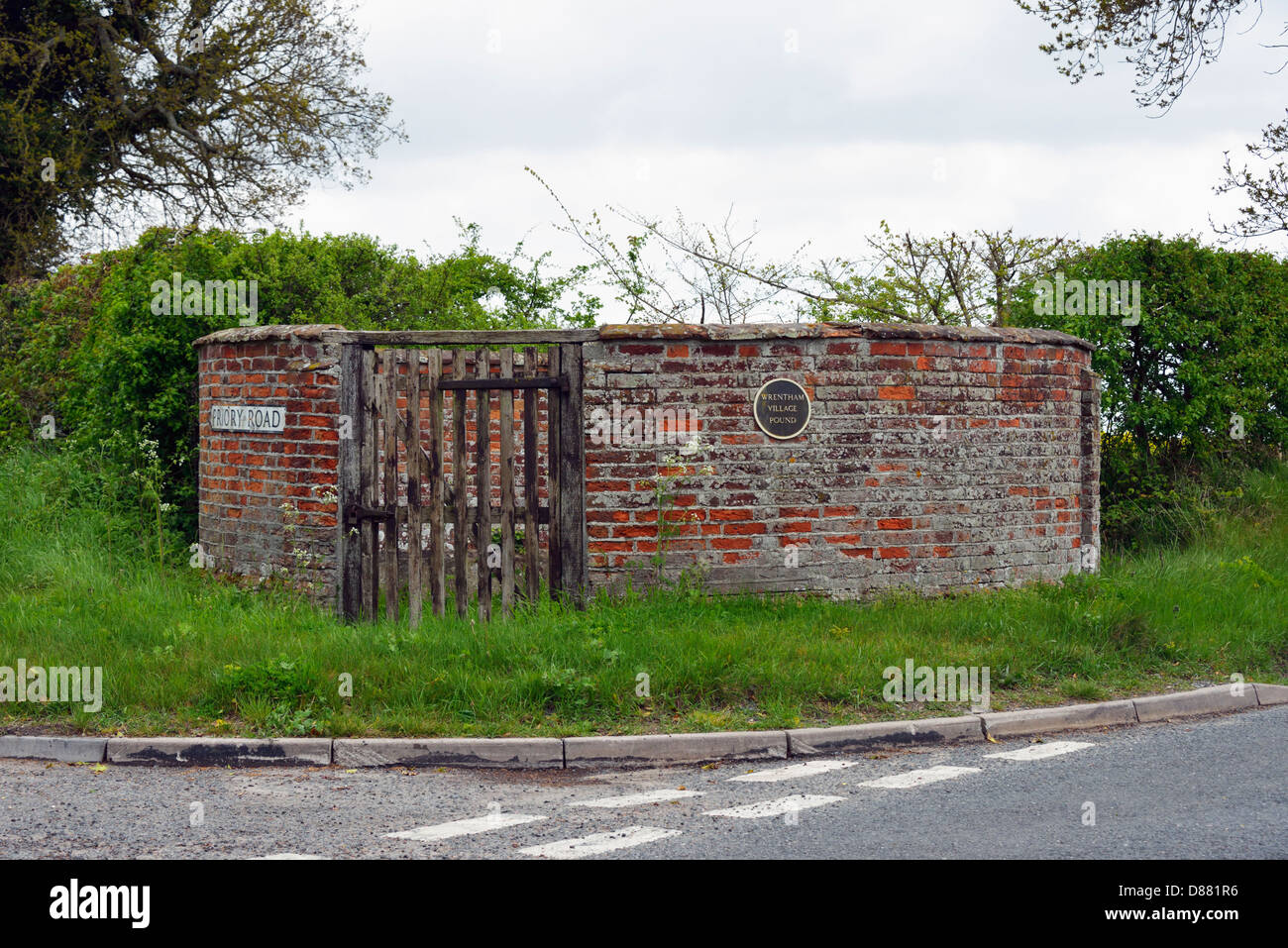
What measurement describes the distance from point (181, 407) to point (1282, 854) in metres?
10.5

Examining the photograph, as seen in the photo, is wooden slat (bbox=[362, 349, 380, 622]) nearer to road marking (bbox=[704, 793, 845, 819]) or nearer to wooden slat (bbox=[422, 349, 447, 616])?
wooden slat (bbox=[422, 349, 447, 616])

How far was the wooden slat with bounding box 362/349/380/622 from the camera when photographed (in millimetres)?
9234

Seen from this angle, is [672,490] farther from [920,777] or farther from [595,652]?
[920,777]

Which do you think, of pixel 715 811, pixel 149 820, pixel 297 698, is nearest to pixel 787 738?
pixel 715 811

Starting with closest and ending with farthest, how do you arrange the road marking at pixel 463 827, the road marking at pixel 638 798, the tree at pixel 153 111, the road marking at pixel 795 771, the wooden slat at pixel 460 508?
the road marking at pixel 463 827 < the road marking at pixel 638 798 < the road marking at pixel 795 771 < the wooden slat at pixel 460 508 < the tree at pixel 153 111

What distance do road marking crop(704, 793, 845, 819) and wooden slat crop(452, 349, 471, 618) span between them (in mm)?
3707

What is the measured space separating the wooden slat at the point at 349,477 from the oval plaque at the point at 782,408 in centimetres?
317

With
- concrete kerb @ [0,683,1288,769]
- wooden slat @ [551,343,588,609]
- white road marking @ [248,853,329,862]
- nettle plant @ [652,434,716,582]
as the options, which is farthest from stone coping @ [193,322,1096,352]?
white road marking @ [248,853,329,862]

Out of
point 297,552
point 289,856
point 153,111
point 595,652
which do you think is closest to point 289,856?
point 289,856

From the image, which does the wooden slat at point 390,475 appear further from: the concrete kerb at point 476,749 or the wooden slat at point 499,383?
the concrete kerb at point 476,749

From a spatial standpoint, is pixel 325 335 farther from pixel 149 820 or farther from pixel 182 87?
pixel 182 87

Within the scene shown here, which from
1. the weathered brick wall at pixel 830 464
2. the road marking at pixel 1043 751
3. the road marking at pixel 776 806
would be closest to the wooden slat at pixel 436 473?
the weathered brick wall at pixel 830 464

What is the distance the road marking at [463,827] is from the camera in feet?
17.4

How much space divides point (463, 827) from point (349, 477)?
4.37 metres
